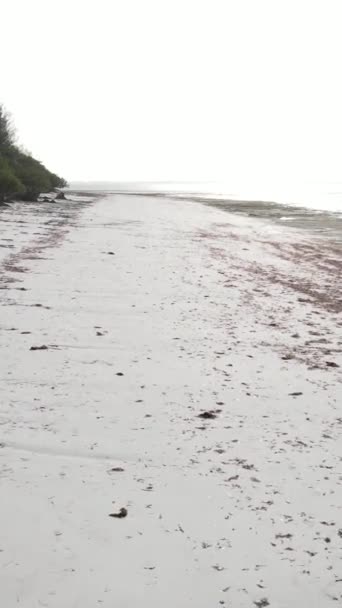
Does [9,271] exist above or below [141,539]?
above

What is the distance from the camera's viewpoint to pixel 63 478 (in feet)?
9.84

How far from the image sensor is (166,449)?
3.41 metres

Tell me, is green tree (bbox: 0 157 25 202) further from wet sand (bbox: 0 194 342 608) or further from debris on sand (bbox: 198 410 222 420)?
debris on sand (bbox: 198 410 222 420)

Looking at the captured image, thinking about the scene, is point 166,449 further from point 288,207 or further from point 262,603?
point 288,207


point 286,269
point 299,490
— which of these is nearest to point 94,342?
point 299,490

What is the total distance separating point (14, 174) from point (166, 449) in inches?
959

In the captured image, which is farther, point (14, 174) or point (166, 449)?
point (14, 174)

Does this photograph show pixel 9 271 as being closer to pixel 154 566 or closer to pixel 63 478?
pixel 63 478

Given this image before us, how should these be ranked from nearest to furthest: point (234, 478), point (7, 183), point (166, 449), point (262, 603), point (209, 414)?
point (262, 603), point (234, 478), point (166, 449), point (209, 414), point (7, 183)

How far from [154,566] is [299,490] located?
3.62 feet

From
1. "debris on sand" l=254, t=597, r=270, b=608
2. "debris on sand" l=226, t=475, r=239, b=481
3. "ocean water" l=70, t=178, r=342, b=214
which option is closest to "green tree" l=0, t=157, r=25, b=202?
"debris on sand" l=226, t=475, r=239, b=481

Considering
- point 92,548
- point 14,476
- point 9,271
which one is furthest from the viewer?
point 9,271

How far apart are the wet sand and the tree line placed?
1563 cm

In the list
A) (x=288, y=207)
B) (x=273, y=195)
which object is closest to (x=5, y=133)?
(x=288, y=207)
